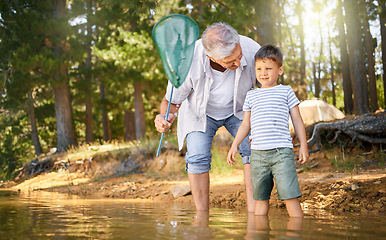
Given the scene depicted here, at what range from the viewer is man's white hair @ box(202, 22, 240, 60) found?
127 inches

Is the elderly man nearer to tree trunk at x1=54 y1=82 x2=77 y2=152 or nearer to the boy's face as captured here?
the boy's face

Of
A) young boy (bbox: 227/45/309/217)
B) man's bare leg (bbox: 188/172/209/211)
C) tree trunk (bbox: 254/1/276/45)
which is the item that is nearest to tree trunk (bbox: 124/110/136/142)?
tree trunk (bbox: 254/1/276/45)

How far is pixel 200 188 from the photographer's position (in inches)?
147

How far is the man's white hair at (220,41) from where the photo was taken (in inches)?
127

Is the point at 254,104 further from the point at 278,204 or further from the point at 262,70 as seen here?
the point at 278,204

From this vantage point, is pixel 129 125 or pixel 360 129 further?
pixel 129 125

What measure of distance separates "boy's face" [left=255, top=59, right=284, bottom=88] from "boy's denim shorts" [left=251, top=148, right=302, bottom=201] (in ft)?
1.88

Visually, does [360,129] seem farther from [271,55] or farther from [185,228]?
[185,228]

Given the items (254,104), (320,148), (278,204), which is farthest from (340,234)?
(320,148)

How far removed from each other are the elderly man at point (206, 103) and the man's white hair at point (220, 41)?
0.04m

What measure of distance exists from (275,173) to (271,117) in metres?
0.44

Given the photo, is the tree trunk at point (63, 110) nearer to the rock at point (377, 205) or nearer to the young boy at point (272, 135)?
the rock at point (377, 205)

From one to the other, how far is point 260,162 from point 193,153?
751 mm

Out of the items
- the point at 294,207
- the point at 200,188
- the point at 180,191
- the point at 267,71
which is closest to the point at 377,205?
the point at 294,207
